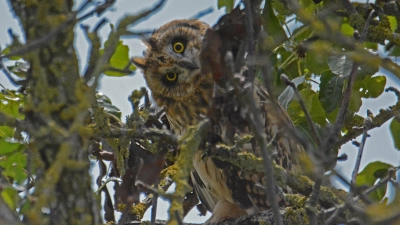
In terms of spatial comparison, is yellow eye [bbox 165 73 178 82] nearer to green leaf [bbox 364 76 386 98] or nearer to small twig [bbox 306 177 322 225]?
green leaf [bbox 364 76 386 98]

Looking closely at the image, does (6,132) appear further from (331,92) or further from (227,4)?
(331,92)

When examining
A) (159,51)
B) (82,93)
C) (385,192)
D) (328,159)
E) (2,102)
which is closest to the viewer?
(82,93)

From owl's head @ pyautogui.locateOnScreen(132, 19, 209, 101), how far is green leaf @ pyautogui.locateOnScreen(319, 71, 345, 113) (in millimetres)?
804

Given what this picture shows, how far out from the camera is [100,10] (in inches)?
70.0

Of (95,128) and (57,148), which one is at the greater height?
(95,128)

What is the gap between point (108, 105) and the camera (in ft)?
10.2

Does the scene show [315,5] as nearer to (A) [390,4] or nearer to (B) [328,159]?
(A) [390,4]

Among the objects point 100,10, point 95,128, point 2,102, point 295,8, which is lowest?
point 295,8

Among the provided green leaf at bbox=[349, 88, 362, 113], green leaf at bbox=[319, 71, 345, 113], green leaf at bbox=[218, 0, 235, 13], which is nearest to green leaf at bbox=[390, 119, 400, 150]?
green leaf at bbox=[349, 88, 362, 113]

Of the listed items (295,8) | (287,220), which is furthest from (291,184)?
(295,8)

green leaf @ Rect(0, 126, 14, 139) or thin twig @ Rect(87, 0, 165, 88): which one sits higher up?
green leaf @ Rect(0, 126, 14, 139)

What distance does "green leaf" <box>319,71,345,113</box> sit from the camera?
112 inches

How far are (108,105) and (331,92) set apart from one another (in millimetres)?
1091

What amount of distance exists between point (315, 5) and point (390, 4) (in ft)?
1.38
